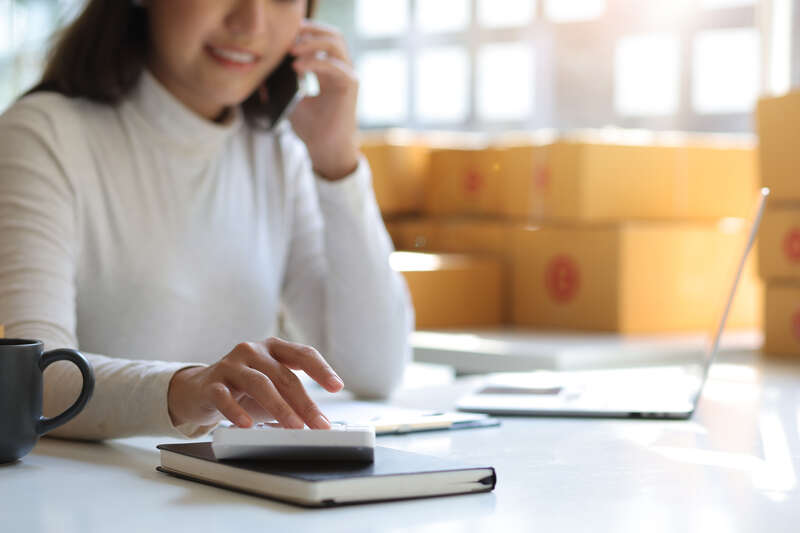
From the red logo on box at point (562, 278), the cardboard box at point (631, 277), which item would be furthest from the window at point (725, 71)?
the red logo on box at point (562, 278)

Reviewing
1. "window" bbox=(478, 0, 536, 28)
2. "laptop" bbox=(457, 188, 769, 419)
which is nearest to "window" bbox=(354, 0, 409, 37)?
"window" bbox=(478, 0, 536, 28)

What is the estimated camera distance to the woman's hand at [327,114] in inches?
55.6

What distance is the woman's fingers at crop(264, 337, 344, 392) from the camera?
2.56ft

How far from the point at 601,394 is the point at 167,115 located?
0.63 meters

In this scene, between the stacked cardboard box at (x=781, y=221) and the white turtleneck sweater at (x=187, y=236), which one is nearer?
the white turtleneck sweater at (x=187, y=236)

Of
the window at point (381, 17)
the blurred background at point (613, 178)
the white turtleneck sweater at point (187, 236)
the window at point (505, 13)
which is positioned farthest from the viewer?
the window at point (381, 17)

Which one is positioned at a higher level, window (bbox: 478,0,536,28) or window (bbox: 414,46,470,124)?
window (bbox: 478,0,536,28)

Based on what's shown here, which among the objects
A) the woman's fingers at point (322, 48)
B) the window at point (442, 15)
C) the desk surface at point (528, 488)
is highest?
the window at point (442, 15)

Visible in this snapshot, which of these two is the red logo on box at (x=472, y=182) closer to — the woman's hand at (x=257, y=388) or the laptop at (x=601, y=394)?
the laptop at (x=601, y=394)

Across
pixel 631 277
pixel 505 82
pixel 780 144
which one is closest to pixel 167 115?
pixel 780 144

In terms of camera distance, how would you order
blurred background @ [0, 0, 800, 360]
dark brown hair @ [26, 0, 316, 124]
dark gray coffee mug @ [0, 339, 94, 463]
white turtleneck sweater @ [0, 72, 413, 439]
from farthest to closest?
blurred background @ [0, 0, 800, 360]
dark brown hair @ [26, 0, 316, 124]
white turtleneck sweater @ [0, 72, 413, 439]
dark gray coffee mug @ [0, 339, 94, 463]

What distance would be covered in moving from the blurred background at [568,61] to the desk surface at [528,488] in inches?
70.7

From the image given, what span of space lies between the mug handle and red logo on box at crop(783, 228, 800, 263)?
141cm

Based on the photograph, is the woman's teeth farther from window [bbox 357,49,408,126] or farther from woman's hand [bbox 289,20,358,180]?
window [bbox 357,49,408,126]
